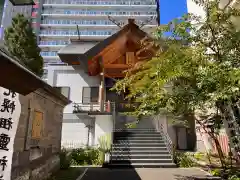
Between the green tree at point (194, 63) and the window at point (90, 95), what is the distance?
10425 millimetres

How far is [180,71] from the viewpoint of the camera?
17.5 ft

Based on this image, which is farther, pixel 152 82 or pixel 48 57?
pixel 48 57

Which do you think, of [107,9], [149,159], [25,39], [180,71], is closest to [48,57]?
[107,9]

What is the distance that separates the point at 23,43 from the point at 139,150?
1153cm

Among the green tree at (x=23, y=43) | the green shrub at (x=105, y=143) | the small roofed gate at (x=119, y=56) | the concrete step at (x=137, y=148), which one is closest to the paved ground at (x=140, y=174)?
the concrete step at (x=137, y=148)

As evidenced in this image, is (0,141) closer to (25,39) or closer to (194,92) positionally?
(194,92)

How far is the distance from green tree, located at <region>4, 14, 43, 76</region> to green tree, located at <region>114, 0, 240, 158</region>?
12.0 metres

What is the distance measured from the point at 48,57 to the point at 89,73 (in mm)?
47633

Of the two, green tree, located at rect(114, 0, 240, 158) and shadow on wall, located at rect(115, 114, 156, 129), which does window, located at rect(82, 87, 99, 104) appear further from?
green tree, located at rect(114, 0, 240, 158)

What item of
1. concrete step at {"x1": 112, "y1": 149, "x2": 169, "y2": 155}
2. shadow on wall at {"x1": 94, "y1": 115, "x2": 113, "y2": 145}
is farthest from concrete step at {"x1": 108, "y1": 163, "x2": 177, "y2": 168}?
shadow on wall at {"x1": 94, "y1": 115, "x2": 113, "y2": 145}

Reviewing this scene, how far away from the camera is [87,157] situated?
11.5 metres

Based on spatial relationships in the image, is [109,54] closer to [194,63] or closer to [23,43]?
[23,43]

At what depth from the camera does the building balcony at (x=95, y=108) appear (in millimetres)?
13741

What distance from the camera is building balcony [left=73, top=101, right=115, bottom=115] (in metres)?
13.7
